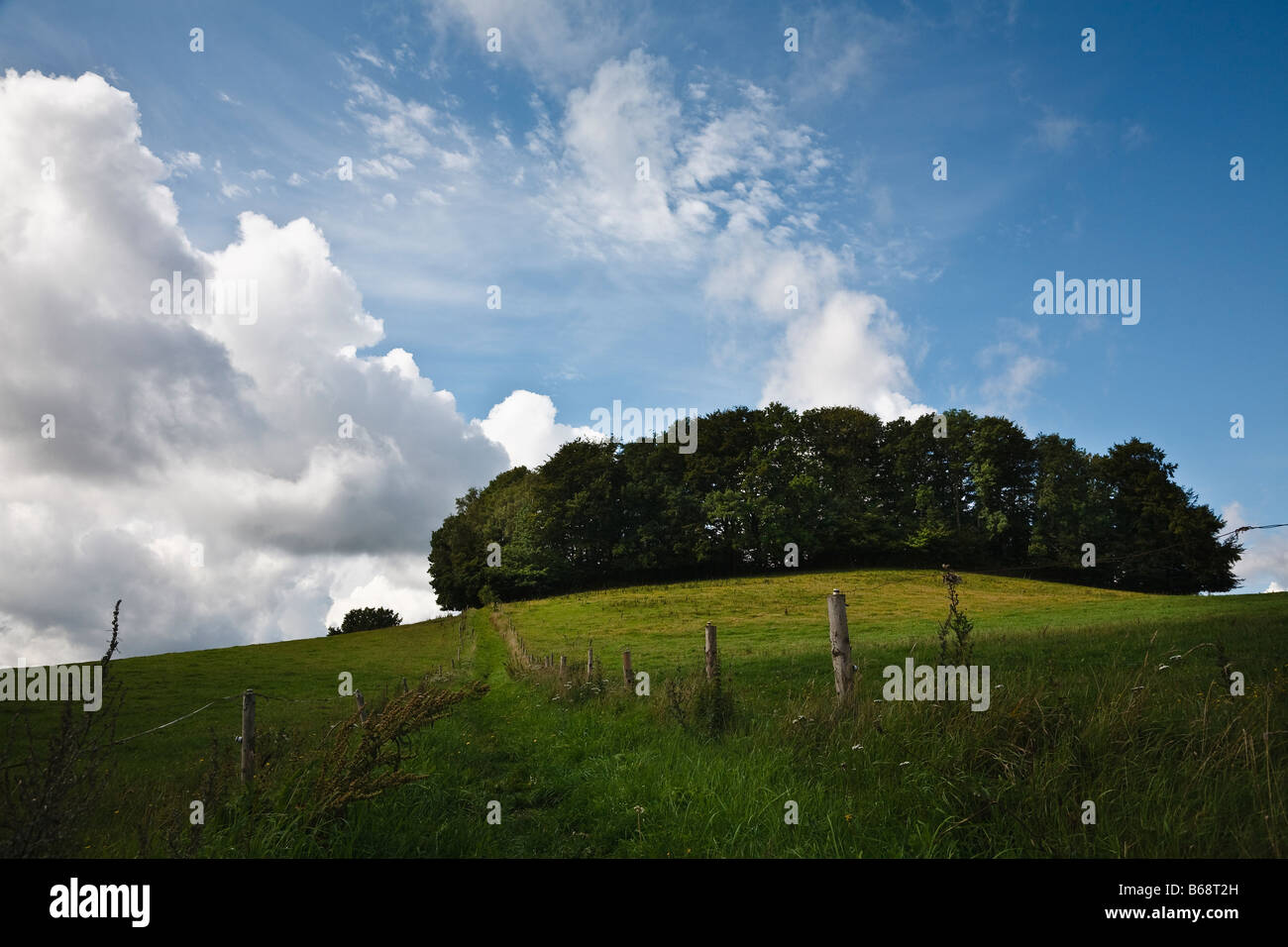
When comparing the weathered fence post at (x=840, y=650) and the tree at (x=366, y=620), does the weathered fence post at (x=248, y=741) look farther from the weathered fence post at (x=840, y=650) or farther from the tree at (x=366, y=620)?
the tree at (x=366, y=620)

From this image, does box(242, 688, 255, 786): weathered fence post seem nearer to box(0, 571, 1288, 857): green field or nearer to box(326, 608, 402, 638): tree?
box(0, 571, 1288, 857): green field

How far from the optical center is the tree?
6588 centimetres

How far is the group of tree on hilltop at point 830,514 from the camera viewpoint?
2381 inches

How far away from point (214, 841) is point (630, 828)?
318 cm

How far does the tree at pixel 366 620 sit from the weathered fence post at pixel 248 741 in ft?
208

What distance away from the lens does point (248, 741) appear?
688cm

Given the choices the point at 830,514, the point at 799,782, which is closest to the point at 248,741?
the point at 799,782

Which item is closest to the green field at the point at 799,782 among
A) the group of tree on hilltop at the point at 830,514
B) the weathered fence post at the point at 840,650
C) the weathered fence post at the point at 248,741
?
the weathered fence post at the point at 248,741

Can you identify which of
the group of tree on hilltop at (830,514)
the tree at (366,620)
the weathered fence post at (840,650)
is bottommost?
the tree at (366,620)

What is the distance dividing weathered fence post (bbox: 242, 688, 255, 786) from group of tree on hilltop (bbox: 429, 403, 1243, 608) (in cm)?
5352

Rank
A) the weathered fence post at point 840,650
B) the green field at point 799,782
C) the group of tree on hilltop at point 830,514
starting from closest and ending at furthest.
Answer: the green field at point 799,782 < the weathered fence post at point 840,650 < the group of tree on hilltop at point 830,514

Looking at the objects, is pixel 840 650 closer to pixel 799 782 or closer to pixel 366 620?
pixel 799 782

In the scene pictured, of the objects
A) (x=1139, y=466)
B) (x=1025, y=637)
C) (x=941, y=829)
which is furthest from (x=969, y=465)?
(x=941, y=829)
